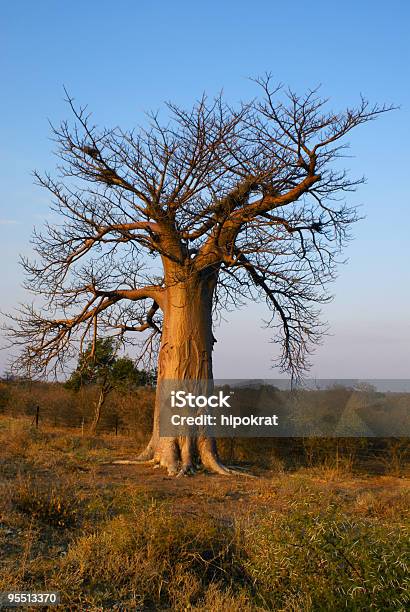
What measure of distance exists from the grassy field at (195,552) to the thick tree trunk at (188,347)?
3.24m

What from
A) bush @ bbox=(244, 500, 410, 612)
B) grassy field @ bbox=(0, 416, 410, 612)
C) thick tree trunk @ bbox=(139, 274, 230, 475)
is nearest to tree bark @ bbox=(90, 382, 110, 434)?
thick tree trunk @ bbox=(139, 274, 230, 475)

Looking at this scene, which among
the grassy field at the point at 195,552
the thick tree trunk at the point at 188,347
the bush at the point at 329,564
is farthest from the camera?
the thick tree trunk at the point at 188,347

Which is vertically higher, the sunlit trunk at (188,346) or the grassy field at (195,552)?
the sunlit trunk at (188,346)

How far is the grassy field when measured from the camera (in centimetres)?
382

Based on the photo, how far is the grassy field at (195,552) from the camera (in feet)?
12.5

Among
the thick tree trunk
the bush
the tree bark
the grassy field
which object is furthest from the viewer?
the tree bark

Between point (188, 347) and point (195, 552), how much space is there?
609 centimetres

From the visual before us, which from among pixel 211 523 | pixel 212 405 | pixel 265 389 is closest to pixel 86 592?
pixel 211 523

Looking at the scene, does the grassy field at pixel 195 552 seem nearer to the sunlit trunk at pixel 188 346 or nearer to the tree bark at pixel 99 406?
the sunlit trunk at pixel 188 346

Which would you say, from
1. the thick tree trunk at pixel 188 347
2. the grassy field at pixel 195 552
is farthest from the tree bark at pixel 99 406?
the grassy field at pixel 195 552

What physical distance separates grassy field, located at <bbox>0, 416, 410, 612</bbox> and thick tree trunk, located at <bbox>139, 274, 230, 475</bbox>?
Answer: 324 centimetres

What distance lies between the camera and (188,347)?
35.3 feet

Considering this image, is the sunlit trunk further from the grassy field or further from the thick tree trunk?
the grassy field

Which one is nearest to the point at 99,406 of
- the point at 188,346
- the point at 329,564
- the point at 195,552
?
the point at 188,346
